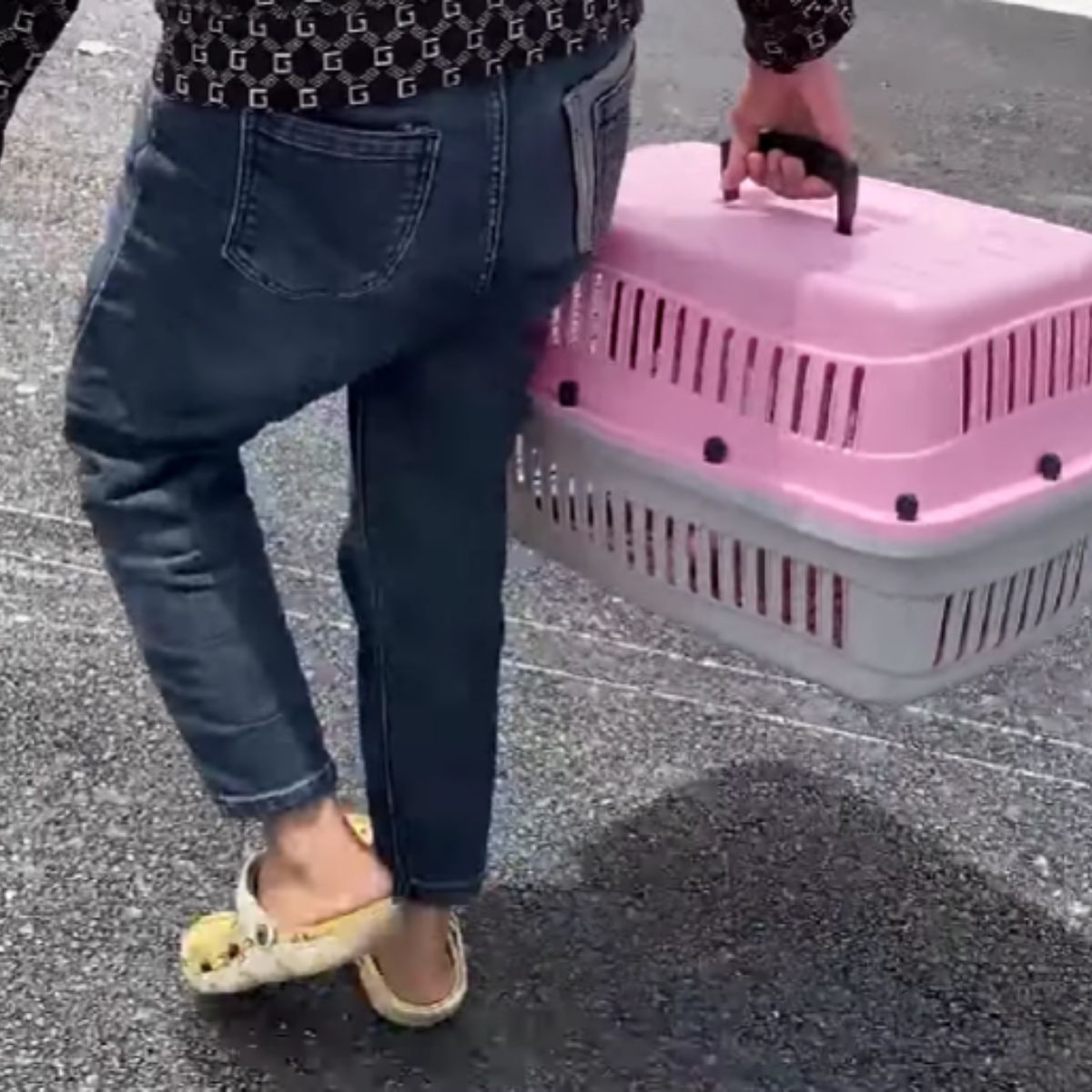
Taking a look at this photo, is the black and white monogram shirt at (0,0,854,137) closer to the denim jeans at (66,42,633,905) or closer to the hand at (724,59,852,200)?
the denim jeans at (66,42,633,905)

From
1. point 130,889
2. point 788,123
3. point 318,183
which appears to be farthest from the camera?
point 130,889

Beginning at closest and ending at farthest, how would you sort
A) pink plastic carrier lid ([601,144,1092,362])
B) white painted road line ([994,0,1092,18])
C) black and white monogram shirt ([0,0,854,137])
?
black and white monogram shirt ([0,0,854,137]), pink plastic carrier lid ([601,144,1092,362]), white painted road line ([994,0,1092,18])

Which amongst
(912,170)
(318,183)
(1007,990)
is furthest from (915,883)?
(912,170)

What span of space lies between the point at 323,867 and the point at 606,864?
0.26m

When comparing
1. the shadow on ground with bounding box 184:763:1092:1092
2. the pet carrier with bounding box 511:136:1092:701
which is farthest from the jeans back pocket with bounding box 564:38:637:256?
the shadow on ground with bounding box 184:763:1092:1092

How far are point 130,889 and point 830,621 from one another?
455mm

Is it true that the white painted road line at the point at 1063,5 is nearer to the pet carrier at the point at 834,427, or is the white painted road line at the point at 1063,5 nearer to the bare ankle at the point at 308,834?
the pet carrier at the point at 834,427

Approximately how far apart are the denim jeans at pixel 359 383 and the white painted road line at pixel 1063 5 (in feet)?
7.76

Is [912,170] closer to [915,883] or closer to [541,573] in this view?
[541,573]

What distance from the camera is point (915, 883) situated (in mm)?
1211

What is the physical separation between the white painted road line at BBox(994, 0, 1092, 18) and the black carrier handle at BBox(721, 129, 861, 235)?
7.20 ft

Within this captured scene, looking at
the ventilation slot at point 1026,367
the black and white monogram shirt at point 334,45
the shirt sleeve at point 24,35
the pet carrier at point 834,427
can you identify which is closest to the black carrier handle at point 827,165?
the pet carrier at point 834,427

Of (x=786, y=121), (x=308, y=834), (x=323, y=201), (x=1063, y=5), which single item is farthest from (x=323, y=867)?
(x=1063, y=5)

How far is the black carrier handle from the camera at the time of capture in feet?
3.34
